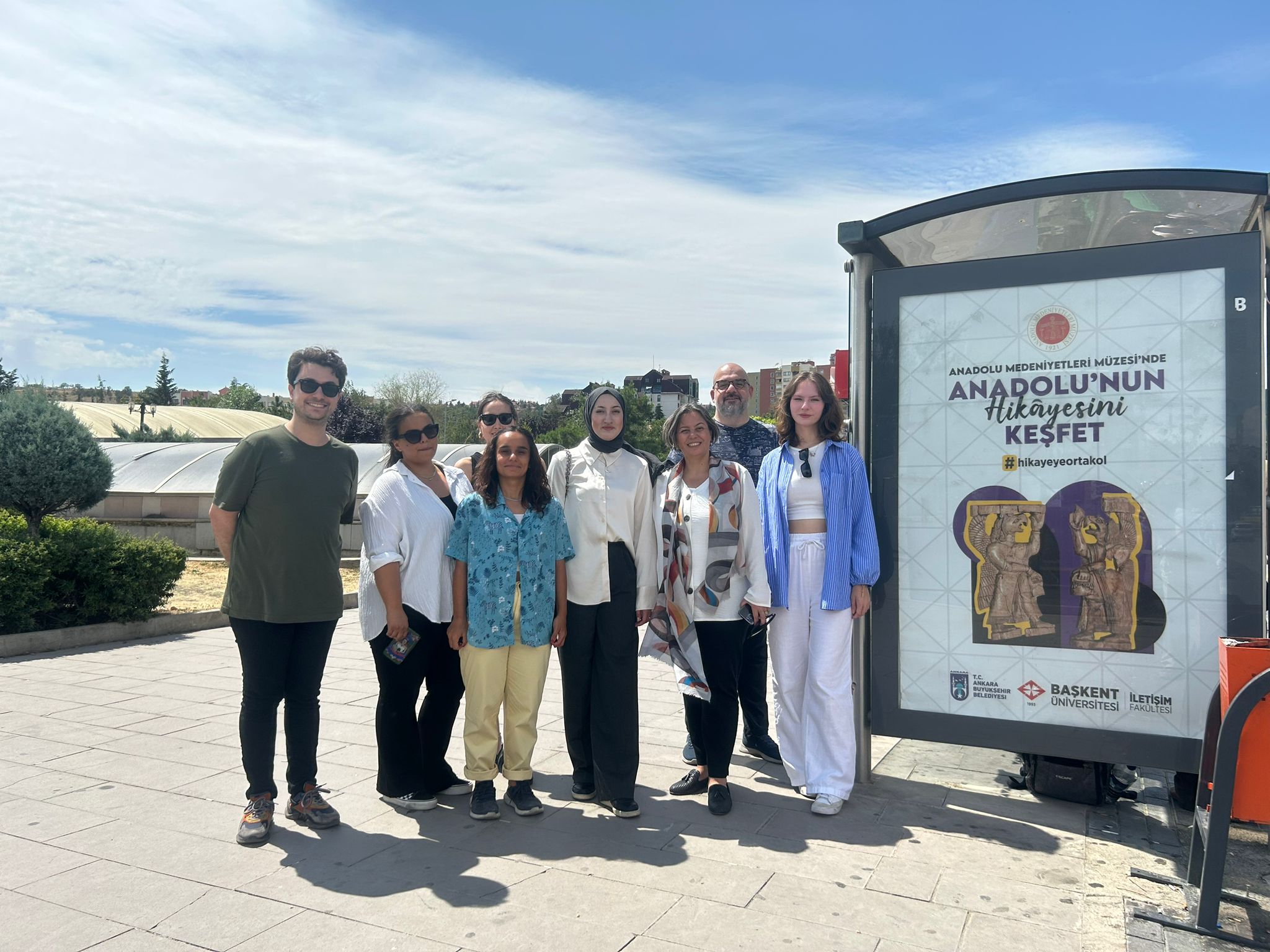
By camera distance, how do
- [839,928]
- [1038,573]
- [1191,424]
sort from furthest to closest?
[1038,573] < [1191,424] < [839,928]

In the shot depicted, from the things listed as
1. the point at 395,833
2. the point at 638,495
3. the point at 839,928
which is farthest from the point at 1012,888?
the point at 395,833

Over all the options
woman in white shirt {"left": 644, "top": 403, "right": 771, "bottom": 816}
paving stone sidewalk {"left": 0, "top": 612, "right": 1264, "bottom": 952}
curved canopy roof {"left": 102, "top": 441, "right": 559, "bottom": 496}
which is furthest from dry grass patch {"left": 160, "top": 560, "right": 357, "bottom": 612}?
woman in white shirt {"left": 644, "top": 403, "right": 771, "bottom": 816}

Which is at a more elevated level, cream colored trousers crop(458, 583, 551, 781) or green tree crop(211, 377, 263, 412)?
green tree crop(211, 377, 263, 412)

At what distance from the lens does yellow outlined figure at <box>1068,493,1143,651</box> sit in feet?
13.4

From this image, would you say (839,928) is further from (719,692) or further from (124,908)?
(124,908)

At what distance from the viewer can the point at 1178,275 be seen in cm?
401

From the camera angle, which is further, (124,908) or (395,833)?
(395,833)

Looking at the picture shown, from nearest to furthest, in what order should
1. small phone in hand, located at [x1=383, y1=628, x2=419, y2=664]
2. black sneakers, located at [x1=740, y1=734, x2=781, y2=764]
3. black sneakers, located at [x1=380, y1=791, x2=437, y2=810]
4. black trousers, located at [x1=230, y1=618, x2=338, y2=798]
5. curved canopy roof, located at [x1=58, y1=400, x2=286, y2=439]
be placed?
black trousers, located at [x1=230, y1=618, x2=338, y2=798], small phone in hand, located at [x1=383, y1=628, x2=419, y2=664], black sneakers, located at [x1=380, y1=791, x2=437, y2=810], black sneakers, located at [x1=740, y1=734, x2=781, y2=764], curved canopy roof, located at [x1=58, y1=400, x2=286, y2=439]

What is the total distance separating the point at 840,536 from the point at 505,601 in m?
1.60

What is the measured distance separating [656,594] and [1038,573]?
1.78 meters

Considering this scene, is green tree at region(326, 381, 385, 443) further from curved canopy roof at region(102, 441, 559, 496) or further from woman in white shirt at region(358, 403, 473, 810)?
woman in white shirt at region(358, 403, 473, 810)

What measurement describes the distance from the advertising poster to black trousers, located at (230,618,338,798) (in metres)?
2.80

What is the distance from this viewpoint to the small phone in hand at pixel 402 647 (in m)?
4.19

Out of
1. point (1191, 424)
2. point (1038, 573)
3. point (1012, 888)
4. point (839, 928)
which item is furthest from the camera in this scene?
point (1038, 573)
